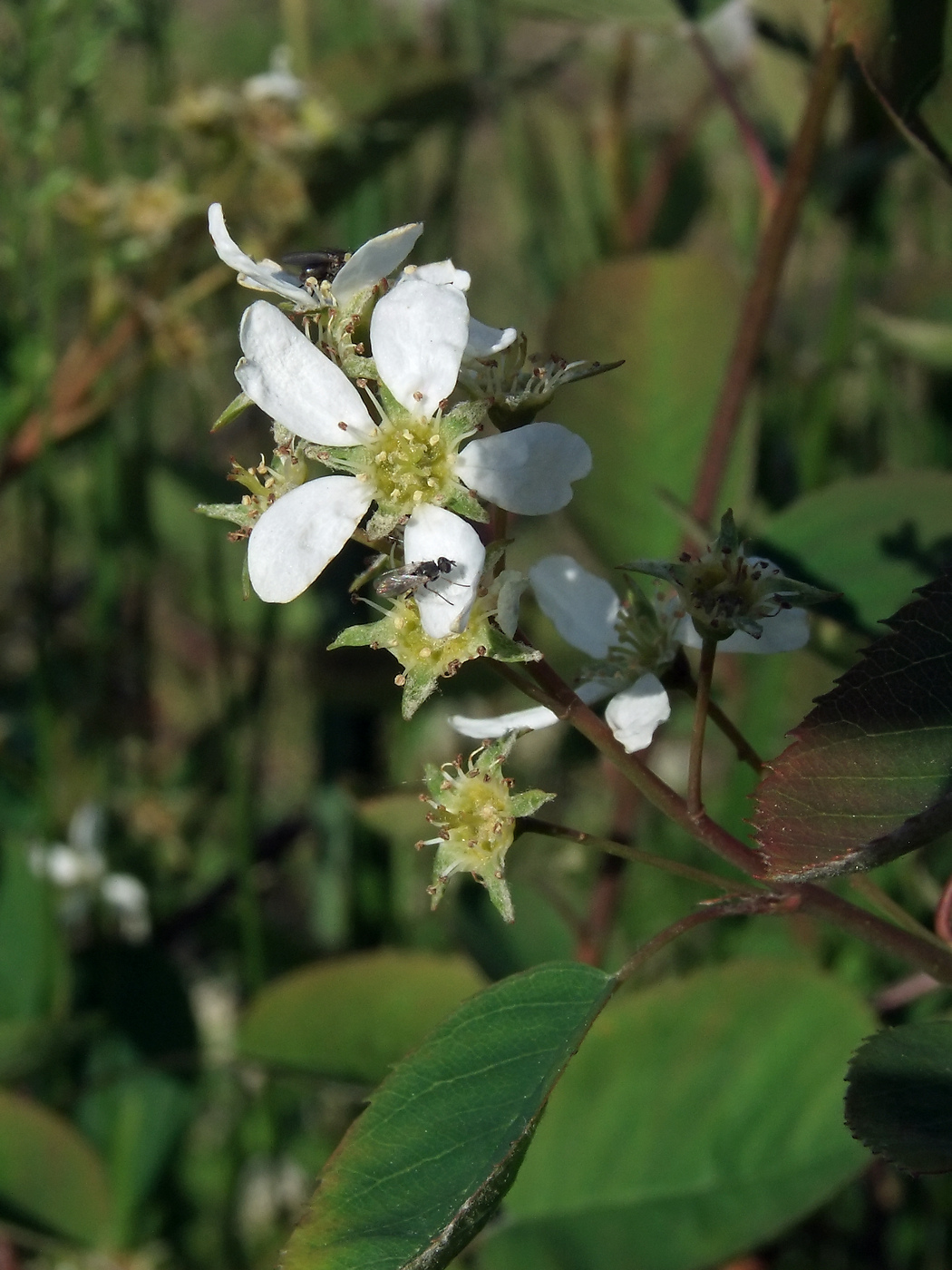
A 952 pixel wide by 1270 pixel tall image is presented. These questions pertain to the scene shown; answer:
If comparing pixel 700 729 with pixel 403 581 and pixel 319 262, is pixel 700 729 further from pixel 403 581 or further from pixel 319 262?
pixel 319 262

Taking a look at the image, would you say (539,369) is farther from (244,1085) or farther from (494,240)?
(494,240)

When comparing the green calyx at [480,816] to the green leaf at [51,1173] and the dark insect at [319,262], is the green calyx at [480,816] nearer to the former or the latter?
the dark insect at [319,262]

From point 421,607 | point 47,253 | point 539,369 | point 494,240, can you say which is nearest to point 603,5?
point 47,253

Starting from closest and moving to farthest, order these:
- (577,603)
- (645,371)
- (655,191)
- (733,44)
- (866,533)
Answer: (577,603) → (866,533) → (645,371) → (655,191) → (733,44)

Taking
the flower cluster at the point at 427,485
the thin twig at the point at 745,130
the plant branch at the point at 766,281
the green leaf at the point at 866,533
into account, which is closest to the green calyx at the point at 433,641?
the flower cluster at the point at 427,485

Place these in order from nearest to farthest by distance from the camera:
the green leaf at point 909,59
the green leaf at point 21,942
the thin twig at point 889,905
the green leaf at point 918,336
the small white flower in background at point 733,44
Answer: the thin twig at point 889,905 → the green leaf at point 909,59 → the green leaf at point 918,336 → the green leaf at point 21,942 → the small white flower in background at point 733,44

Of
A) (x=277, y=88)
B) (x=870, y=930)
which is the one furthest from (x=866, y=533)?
(x=277, y=88)

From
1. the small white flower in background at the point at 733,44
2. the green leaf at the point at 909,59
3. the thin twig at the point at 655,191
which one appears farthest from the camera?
the small white flower in background at the point at 733,44
